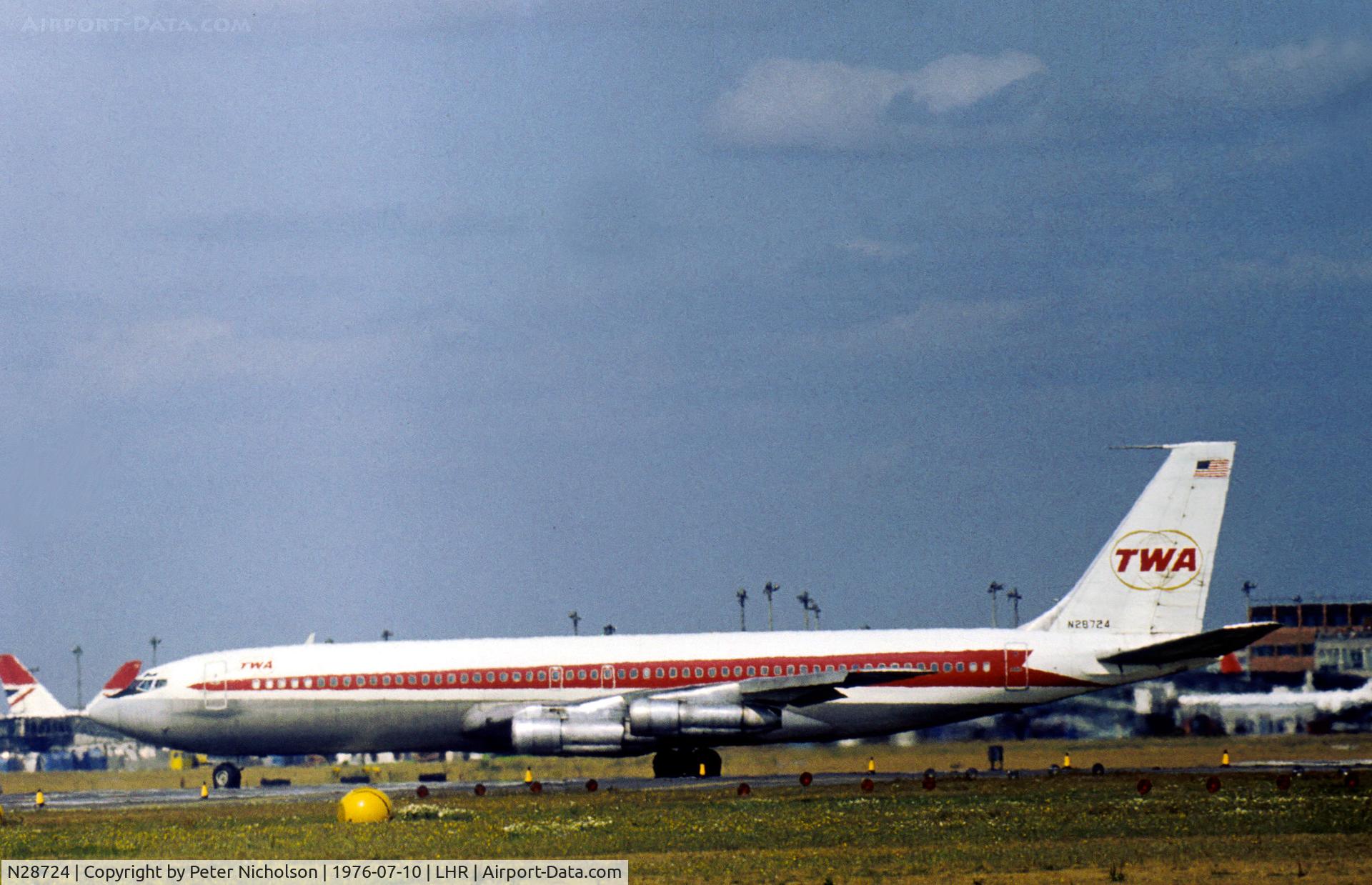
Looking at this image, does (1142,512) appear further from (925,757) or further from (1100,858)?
(1100,858)

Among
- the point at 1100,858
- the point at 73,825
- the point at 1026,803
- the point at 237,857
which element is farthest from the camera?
the point at 73,825

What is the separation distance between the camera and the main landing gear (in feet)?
168

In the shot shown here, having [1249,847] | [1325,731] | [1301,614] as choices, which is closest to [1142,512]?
[1325,731]

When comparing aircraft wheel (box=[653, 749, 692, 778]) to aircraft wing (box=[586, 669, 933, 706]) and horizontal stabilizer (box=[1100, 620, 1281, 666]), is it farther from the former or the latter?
horizontal stabilizer (box=[1100, 620, 1281, 666])

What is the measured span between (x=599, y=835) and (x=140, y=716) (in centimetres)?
2641

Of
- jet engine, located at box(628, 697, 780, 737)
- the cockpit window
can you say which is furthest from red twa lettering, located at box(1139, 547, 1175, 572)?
the cockpit window

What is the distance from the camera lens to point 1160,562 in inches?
2012

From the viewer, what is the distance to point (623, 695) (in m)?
49.9

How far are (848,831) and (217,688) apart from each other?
27124 mm

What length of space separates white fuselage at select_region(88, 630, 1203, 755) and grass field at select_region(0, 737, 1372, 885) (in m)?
4.22

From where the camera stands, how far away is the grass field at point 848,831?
27.1 metres

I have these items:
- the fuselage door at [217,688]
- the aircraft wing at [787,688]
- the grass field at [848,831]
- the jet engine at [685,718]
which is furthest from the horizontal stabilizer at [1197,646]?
the fuselage door at [217,688]

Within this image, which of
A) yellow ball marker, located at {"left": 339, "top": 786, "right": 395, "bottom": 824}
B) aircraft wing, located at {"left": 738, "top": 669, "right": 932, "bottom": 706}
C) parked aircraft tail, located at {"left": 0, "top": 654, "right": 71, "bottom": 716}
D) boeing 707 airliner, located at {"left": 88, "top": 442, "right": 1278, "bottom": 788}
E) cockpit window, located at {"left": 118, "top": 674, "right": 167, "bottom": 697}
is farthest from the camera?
parked aircraft tail, located at {"left": 0, "top": 654, "right": 71, "bottom": 716}

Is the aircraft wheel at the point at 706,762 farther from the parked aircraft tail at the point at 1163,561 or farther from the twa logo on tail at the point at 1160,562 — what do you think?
the twa logo on tail at the point at 1160,562
